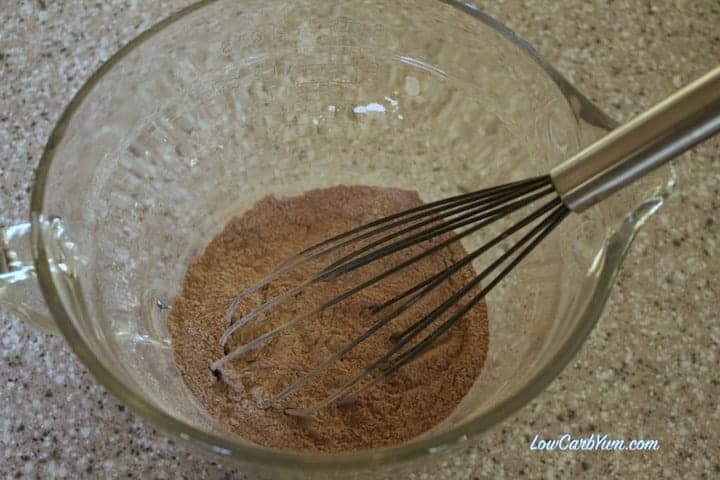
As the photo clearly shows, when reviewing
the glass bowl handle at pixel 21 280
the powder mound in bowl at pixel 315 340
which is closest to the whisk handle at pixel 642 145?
the powder mound in bowl at pixel 315 340

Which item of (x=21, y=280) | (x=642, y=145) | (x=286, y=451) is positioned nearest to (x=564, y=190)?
(x=642, y=145)

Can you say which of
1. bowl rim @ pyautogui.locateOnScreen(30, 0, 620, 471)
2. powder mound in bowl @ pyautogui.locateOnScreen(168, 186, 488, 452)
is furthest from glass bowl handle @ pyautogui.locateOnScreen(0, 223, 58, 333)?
powder mound in bowl @ pyautogui.locateOnScreen(168, 186, 488, 452)

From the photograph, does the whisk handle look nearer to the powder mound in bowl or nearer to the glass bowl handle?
the powder mound in bowl

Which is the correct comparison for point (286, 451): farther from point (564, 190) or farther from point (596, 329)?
point (596, 329)

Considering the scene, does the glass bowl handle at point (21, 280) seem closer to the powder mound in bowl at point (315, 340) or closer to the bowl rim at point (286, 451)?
the bowl rim at point (286, 451)

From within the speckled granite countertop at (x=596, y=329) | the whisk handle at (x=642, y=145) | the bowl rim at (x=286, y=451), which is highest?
the whisk handle at (x=642, y=145)
